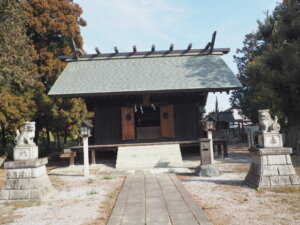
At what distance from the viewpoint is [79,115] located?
16344 millimetres

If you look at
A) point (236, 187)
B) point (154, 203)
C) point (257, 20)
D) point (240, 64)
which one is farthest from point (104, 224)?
point (240, 64)

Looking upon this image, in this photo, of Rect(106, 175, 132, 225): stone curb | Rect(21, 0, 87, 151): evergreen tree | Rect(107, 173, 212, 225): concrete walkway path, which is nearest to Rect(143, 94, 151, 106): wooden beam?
Rect(21, 0, 87, 151): evergreen tree

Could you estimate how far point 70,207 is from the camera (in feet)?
17.1

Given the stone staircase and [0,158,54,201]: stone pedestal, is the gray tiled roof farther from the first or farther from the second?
[0,158,54,201]: stone pedestal

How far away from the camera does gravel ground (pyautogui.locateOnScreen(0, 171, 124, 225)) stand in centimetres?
444

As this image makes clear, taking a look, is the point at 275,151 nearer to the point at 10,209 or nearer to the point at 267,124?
the point at 267,124

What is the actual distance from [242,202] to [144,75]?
9.60m

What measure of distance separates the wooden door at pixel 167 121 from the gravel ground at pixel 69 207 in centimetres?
573

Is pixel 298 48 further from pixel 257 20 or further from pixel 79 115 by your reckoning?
pixel 79 115

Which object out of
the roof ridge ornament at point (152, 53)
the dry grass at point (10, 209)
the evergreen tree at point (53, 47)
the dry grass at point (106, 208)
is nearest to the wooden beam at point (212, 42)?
the roof ridge ornament at point (152, 53)

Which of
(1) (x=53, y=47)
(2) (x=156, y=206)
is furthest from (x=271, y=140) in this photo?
(1) (x=53, y=47)

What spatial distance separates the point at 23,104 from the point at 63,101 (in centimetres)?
264

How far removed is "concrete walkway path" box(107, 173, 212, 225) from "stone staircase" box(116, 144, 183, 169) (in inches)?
138

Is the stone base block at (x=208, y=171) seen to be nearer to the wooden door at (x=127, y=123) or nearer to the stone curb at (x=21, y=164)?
the stone curb at (x=21, y=164)
